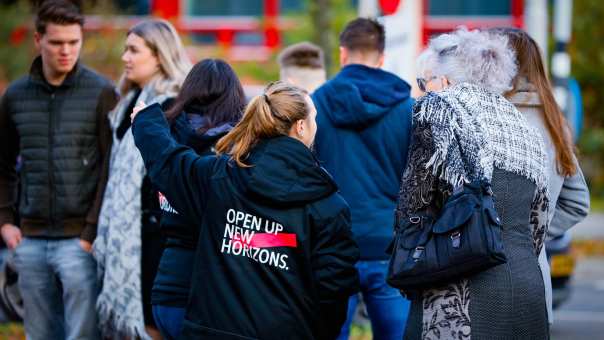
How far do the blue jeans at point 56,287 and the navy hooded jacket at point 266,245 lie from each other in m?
1.60

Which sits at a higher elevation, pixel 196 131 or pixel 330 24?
pixel 196 131

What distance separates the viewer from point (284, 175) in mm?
3770

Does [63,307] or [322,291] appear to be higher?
[322,291]

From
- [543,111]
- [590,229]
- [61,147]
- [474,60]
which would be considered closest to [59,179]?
[61,147]

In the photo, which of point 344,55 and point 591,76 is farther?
point 591,76

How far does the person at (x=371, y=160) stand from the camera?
499cm

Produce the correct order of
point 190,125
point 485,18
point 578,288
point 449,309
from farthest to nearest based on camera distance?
point 485,18 → point 578,288 → point 190,125 → point 449,309

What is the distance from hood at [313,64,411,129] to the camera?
5074 millimetres

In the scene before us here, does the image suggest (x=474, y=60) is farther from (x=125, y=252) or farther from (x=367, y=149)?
(x=125, y=252)

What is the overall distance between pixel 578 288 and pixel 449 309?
9.34 metres

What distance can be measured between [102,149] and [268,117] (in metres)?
1.94

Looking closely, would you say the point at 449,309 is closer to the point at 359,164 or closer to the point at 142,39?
the point at 359,164

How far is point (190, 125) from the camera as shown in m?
4.41

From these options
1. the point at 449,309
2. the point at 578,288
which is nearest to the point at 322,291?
the point at 449,309
